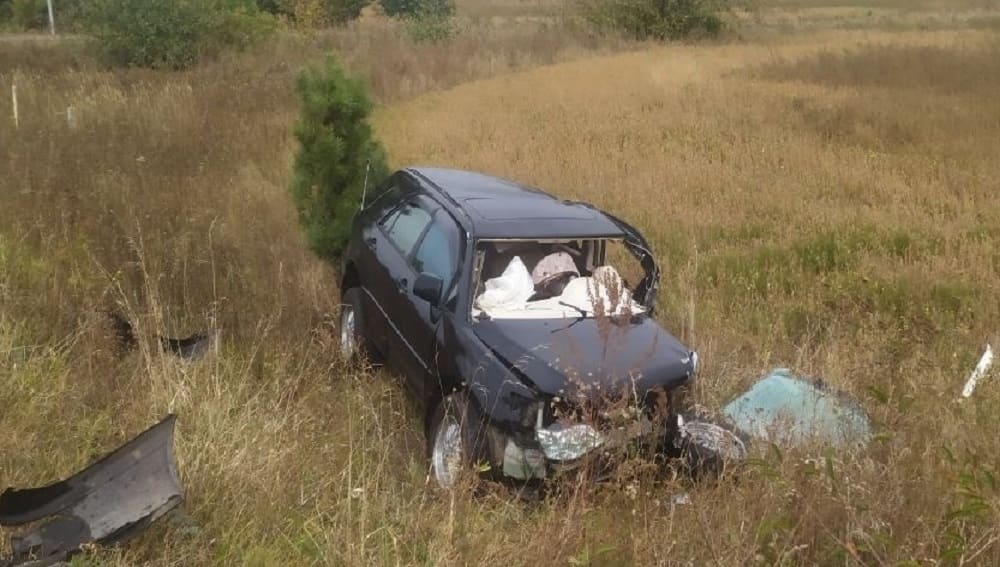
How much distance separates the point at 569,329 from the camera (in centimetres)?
582

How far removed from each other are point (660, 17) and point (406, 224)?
32.9 metres

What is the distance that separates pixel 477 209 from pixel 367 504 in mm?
2811

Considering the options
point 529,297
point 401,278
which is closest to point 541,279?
point 529,297

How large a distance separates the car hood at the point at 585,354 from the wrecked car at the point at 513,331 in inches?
0.5

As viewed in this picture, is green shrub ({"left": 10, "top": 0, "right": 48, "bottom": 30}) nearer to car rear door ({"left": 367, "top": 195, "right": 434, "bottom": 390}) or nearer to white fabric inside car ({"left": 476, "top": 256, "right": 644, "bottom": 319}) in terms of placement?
car rear door ({"left": 367, "top": 195, "right": 434, "bottom": 390})

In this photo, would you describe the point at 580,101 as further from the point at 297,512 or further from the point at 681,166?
the point at 297,512

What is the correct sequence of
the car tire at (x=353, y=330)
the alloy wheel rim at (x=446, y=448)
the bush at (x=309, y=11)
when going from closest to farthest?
1. the alloy wheel rim at (x=446, y=448)
2. the car tire at (x=353, y=330)
3. the bush at (x=309, y=11)

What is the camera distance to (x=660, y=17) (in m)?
37.7

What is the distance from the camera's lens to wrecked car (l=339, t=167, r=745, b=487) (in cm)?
504

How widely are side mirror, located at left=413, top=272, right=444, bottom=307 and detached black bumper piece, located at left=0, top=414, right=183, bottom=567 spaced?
6.52 ft

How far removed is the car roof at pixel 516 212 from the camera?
6309 mm

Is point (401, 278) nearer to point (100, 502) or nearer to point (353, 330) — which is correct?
point (353, 330)

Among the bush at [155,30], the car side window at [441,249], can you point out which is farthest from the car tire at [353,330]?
the bush at [155,30]

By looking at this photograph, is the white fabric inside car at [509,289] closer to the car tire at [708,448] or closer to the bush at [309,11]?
the car tire at [708,448]
